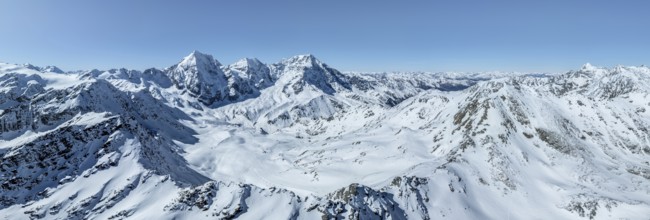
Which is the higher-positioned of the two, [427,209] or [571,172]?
[571,172]

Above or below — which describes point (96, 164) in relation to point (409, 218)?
above

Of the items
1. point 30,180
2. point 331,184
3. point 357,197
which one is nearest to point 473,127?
point 331,184

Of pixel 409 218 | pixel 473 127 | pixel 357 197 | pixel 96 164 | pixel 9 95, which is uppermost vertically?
pixel 9 95

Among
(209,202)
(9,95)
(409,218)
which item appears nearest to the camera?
(209,202)

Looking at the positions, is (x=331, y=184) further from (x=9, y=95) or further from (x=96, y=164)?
(x=9, y=95)

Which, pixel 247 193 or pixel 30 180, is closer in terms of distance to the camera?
pixel 247 193

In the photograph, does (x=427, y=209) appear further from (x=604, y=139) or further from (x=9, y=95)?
(x=9, y=95)

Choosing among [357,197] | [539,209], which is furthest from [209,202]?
[539,209]

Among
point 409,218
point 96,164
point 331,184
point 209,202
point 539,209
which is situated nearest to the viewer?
point 209,202

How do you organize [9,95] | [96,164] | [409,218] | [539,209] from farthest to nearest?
1. [9,95]
2. [96,164]
3. [539,209]
4. [409,218]
